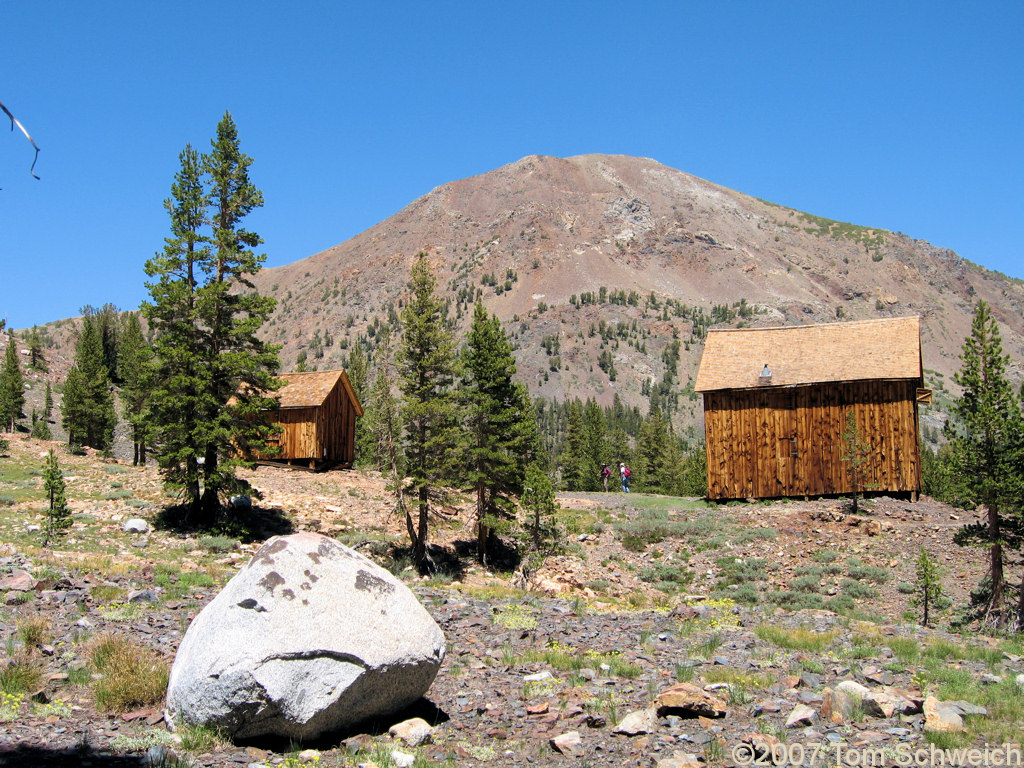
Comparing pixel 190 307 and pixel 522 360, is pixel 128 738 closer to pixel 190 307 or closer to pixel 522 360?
pixel 190 307

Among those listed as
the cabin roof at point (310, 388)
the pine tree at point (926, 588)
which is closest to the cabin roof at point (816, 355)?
the pine tree at point (926, 588)

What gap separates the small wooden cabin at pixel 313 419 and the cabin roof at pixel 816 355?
20727 millimetres

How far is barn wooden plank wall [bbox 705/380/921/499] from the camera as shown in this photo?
33594mm

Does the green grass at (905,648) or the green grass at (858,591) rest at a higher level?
the green grass at (905,648)

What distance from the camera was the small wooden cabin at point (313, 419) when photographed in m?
40.4

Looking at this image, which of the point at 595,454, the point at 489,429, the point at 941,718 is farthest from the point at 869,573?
the point at 595,454

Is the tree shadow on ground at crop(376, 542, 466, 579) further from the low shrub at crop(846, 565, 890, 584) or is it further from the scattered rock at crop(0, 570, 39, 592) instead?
the low shrub at crop(846, 565, 890, 584)

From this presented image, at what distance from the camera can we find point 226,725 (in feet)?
24.8

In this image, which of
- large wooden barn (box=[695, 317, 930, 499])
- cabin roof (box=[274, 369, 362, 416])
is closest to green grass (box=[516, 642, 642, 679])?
large wooden barn (box=[695, 317, 930, 499])

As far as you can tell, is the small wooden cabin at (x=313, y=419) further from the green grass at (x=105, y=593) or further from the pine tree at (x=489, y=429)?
the green grass at (x=105, y=593)

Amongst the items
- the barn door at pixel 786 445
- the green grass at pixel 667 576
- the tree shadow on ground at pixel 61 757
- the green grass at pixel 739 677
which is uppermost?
the barn door at pixel 786 445

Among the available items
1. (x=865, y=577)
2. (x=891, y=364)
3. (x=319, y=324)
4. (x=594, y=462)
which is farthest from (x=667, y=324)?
(x=865, y=577)

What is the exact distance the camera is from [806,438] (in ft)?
114

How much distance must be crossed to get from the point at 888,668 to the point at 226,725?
9060 mm
